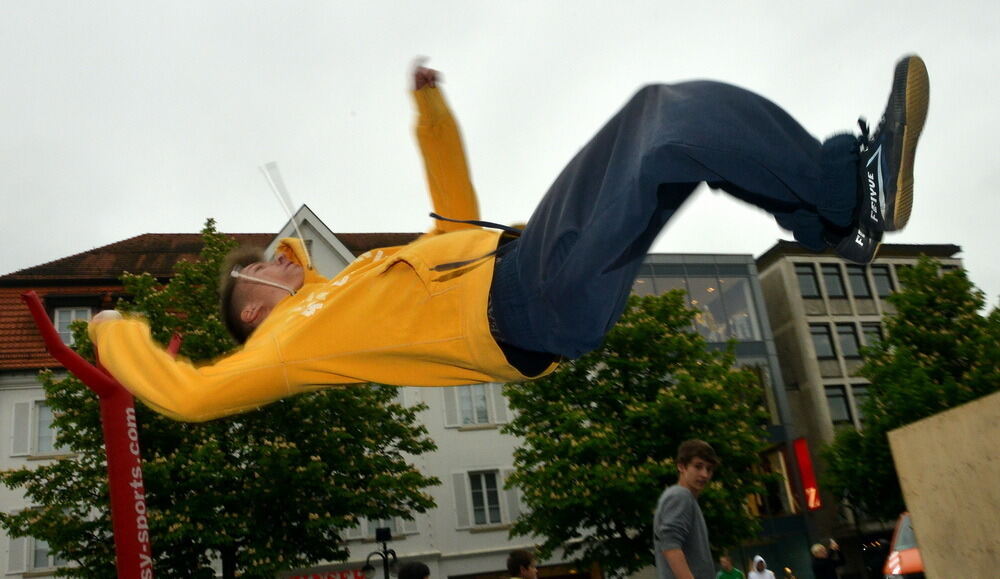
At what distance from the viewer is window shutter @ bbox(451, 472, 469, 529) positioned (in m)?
27.5

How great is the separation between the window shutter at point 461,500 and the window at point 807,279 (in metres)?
20.1

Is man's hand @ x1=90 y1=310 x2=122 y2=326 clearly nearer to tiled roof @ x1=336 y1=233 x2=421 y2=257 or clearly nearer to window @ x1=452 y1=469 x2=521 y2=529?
window @ x1=452 y1=469 x2=521 y2=529

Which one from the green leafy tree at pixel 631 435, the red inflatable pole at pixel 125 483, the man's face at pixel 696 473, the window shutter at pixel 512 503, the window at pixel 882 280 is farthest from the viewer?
the window at pixel 882 280

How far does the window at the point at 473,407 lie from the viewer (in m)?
28.5

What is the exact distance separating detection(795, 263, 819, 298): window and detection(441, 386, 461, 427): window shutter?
19107mm

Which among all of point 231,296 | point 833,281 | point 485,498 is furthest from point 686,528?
point 833,281

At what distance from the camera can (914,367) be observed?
26.6 meters

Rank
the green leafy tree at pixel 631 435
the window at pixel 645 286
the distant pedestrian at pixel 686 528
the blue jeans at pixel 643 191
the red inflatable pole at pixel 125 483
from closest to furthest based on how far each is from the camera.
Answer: the blue jeans at pixel 643 191 → the distant pedestrian at pixel 686 528 → the red inflatable pole at pixel 125 483 → the green leafy tree at pixel 631 435 → the window at pixel 645 286

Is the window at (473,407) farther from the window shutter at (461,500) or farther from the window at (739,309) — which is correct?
the window at (739,309)

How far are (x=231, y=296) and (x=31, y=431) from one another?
25864 millimetres

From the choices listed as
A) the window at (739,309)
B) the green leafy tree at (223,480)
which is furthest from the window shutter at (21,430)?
the window at (739,309)

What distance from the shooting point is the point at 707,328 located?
34938mm

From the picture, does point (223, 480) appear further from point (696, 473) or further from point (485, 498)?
point (696, 473)

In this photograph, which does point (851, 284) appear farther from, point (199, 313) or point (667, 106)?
point (667, 106)
